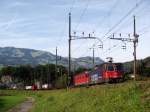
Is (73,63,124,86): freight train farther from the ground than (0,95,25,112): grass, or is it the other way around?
(73,63,124,86): freight train

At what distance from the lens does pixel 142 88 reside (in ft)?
67.4

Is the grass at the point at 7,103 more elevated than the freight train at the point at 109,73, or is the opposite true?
the freight train at the point at 109,73

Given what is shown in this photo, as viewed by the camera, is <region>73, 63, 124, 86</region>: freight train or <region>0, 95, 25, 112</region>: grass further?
<region>73, 63, 124, 86</region>: freight train

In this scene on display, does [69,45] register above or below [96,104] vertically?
above

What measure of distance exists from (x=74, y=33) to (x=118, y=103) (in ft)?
139

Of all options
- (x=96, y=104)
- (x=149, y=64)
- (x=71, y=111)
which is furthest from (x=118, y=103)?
(x=149, y=64)

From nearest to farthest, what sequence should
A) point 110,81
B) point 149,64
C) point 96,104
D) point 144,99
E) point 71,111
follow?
point 144,99, point 96,104, point 71,111, point 110,81, point 149,64

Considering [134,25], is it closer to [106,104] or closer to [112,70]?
[112,70]

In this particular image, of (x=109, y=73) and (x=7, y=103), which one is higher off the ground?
(x=109, y=73)

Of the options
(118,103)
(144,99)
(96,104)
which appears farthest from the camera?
(96,104)

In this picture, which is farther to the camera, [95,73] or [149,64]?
[149,64]

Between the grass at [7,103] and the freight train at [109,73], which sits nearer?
the grass at [7,103]

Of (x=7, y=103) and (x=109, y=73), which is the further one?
(x=7, y=103)

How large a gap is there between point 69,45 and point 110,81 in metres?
8.52
